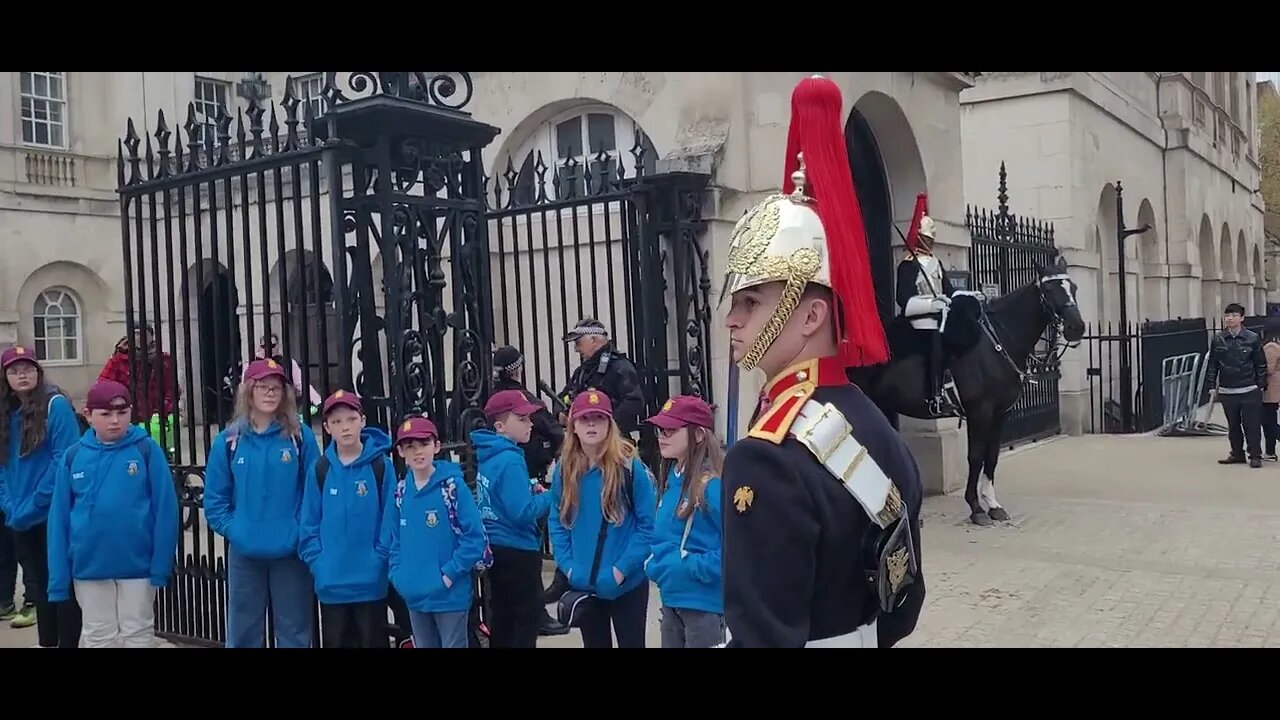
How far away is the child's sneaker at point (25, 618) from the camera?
6703 mm

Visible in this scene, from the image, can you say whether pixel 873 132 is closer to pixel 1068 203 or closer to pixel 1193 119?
pixel 1068 203

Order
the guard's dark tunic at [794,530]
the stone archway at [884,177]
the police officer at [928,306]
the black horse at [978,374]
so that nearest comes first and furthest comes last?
the guard's dark tunic at [794,530], the police officer at [928,306], the black horse at [978,374], the stone archway at [884,177]

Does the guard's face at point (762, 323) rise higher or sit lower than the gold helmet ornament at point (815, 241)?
lower

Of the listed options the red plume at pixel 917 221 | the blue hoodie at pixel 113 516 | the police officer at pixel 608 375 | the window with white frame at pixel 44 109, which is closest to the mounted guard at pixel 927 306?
the red plume at pixel 917 221

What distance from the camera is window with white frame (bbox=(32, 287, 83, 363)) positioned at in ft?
65.7

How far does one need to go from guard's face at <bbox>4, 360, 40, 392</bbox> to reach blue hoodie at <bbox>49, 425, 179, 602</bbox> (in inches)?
45.1

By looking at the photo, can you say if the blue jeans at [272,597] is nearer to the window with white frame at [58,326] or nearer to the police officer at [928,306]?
the police officer at [928,306]

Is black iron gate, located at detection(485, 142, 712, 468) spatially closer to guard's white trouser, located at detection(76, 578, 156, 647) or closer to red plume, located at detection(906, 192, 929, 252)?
red plume, located at detection(906, 192, 929, 252)

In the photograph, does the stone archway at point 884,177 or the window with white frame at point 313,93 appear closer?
the window with white frame at point 313,93

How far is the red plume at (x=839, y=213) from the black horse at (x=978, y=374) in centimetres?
673

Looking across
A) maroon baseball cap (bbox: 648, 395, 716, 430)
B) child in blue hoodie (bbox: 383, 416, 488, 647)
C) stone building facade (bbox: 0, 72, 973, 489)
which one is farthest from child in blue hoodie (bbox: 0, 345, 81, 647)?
maroon baseball cap (bbox: 648, 395, 716, 430)

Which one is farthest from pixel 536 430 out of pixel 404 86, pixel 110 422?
pixel 404 86

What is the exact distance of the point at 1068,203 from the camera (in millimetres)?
16750
